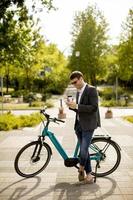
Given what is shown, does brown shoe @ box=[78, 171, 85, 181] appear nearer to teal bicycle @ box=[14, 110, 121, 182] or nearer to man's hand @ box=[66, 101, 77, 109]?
teal bicycle @ box=[14, 110, 121, 182]

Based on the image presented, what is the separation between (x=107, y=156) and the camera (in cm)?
891

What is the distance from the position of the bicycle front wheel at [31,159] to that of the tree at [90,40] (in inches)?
2232

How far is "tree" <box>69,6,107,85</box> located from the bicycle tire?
56572 millimetres

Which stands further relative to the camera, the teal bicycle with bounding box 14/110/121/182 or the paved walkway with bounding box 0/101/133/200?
the teal bicycle with bounding box 14/110/121/182

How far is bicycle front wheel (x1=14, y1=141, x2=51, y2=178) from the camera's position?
8.90 metres

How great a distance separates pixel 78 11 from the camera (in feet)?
220

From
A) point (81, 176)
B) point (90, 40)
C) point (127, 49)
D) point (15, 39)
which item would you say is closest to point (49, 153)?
point (81, 176)

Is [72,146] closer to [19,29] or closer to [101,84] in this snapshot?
[19,29]

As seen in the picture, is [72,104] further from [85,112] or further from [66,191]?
[66,191]

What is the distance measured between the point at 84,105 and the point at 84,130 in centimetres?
42

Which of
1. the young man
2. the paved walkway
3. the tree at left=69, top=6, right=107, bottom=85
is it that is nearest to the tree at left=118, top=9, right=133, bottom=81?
the tree at left=69, top=6, right=107, bottom=85

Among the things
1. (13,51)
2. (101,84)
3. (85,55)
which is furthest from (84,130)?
(101,84)

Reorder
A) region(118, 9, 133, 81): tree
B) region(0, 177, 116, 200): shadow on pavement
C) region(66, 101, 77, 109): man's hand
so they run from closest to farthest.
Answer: region(0, 177, 116, 200): shadow on pavement < region(66, 101, 77, 109): man's hand < region(118, 9, 133, 81): tree

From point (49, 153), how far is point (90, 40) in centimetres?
5723
